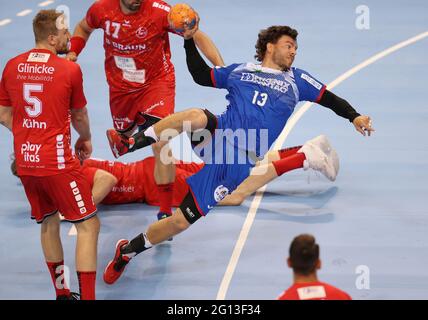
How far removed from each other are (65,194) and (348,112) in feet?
9.44

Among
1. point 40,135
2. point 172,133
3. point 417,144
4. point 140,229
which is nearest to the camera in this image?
point 40,135

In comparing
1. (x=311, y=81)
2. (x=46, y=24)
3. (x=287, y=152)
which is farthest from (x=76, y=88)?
(x=287, y=152)

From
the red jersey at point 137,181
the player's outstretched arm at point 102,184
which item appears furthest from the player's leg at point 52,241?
the red jersey at point 137,181

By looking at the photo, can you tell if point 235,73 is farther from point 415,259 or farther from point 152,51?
point 415,259

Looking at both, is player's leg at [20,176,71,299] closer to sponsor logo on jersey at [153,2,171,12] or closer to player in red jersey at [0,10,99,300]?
player in red jersey at [0,10,99,300]

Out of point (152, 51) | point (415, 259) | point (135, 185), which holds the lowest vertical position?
point (415, 259)

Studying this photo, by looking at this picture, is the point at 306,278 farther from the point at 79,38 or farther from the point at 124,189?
the point at 79,38

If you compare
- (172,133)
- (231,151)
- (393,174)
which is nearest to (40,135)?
(172,133)

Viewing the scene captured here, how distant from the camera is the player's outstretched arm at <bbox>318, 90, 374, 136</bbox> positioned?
8.58 meters

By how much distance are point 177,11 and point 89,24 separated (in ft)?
4.89

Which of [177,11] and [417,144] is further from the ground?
[177,11]

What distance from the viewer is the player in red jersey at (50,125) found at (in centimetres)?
733

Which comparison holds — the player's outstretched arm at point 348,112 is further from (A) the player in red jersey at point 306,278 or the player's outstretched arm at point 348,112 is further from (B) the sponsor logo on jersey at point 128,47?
(A) the player in red jersey at point 306,278

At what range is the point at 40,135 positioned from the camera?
24.3 ft
